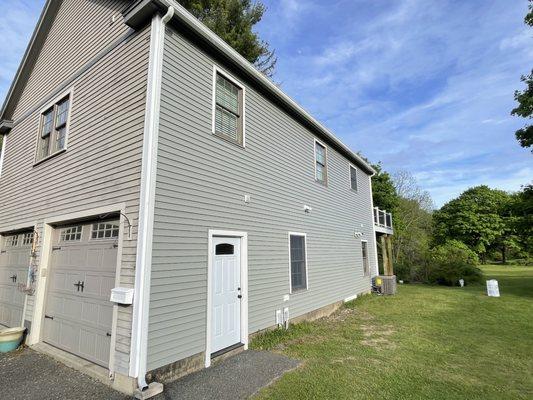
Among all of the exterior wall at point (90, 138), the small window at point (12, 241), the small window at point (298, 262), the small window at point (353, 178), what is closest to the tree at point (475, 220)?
the small window at point (353, 178)

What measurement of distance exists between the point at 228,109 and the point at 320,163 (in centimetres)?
517

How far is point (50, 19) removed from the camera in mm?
8656

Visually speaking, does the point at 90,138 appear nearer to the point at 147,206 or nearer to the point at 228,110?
the point at 147,206

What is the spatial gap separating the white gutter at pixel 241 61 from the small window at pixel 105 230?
387 centimetres

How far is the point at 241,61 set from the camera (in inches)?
267

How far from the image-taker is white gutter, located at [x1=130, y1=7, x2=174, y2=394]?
4.18 metres

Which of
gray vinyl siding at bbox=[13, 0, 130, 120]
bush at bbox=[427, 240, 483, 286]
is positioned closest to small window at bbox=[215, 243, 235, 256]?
gray vinyl siding at bbox=[13, 0, 130, 120]

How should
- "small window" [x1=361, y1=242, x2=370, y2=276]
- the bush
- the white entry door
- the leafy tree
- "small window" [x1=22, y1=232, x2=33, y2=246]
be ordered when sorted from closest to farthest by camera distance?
1. the white entry door
2. "small window" [x1=22, y1=232, x2=33, y2=246]
3. the leafy tree
4. "small window" [x1=361, y1=242, x2=370, y2=276]
5. the bush

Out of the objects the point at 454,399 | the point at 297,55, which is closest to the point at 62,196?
the point at 454,399

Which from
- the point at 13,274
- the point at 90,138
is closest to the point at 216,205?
the point at 90,138

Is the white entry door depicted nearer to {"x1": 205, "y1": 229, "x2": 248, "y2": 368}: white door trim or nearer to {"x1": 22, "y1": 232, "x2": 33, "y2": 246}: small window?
{"x1": 205, "y1": 229, "x2": 248, "y2": 368}: white door trim

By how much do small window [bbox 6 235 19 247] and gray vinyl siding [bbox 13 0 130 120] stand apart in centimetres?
385

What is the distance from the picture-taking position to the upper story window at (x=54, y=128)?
23.6ft

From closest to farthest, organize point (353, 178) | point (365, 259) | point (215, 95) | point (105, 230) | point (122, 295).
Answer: point (122, 295)
point (105, 230)
point (215, 95)
point (353, 178)
point (365, 259)
